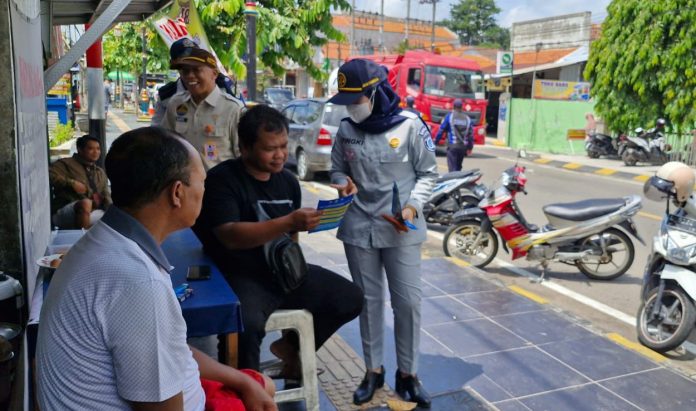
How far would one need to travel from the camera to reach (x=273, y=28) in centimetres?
875

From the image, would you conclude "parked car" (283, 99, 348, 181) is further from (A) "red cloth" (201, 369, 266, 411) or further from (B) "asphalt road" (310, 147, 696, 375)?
(A) "red cloth" (201, 369, 266, 411)

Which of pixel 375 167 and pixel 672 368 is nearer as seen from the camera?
pixel 375 167

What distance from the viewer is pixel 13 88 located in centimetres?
261

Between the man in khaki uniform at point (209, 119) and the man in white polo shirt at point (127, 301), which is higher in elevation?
the man in khaki uniform at point (209, 119)

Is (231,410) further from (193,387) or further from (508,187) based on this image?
(508,187)

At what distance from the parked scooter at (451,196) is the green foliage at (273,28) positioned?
2798mm

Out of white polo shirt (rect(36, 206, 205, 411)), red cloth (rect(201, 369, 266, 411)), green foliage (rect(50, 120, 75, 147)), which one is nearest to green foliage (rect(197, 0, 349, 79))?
green foliage (rect(50, 120, 75, 147))

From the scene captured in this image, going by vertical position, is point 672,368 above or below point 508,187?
below

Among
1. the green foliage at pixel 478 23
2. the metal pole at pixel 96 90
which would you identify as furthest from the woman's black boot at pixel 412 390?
the green foliage at pixel 478 23

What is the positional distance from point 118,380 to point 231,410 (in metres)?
0.51

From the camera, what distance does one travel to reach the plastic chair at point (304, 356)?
294cm

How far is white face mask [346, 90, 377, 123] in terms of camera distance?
10.7ft

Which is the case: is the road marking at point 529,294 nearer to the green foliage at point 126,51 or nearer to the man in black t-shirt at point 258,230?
the man in black t-shirt at point 258,230

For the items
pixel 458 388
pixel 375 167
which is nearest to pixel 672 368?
pixel 458 388
